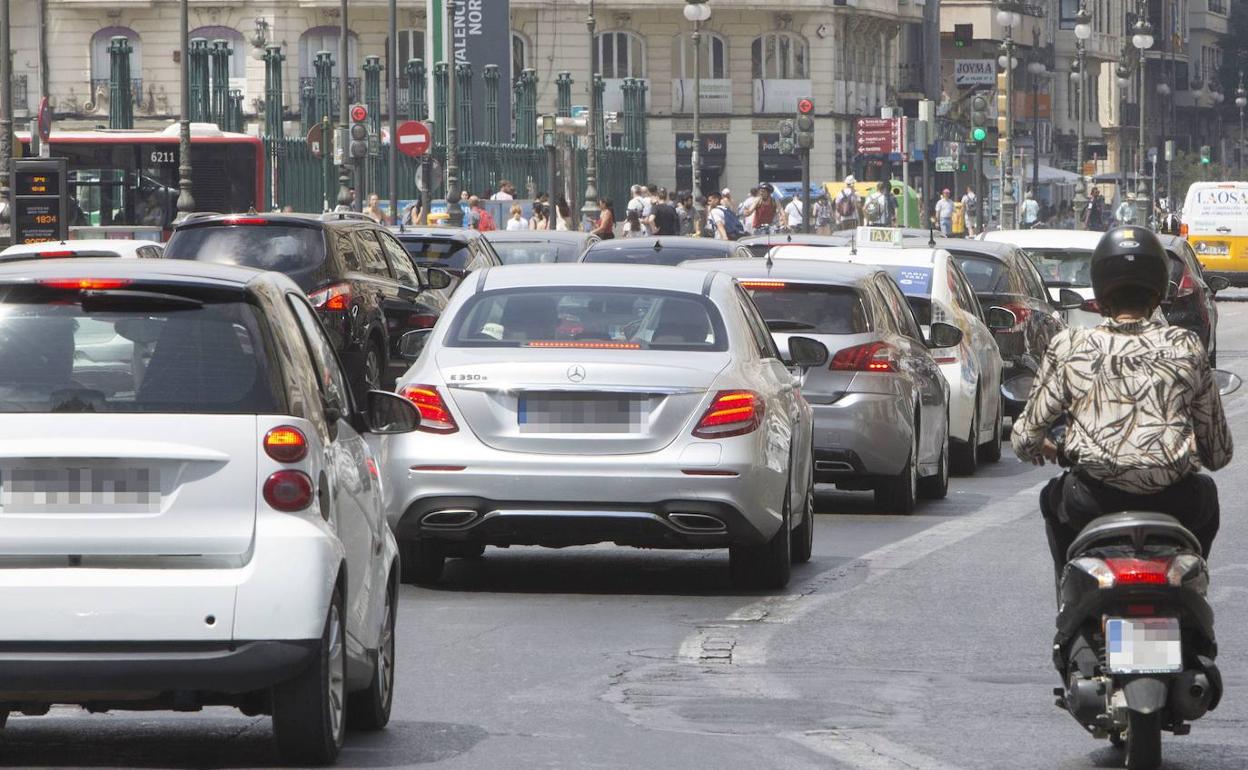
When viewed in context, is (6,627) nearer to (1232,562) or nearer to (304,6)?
(1232,562)

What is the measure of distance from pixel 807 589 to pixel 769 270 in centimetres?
379

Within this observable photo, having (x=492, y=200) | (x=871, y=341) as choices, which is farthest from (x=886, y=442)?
(x=492, y=200)

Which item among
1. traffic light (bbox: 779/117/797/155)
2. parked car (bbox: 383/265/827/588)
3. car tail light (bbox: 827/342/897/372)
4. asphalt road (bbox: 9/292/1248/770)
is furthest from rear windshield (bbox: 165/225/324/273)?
traffic light (bbox: 779/117/797/155)

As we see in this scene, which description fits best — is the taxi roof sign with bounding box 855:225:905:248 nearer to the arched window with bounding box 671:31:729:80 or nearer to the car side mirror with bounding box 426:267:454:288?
the car side mirror with bounding box 426:267:454:288

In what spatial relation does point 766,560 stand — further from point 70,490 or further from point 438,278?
point 438,278

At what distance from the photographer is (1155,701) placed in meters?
7.01

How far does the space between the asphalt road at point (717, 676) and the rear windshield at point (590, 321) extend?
104cm

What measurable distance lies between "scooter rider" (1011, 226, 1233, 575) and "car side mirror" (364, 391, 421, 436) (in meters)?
1.82

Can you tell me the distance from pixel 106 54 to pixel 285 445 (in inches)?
3248

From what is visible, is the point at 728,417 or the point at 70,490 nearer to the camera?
the point at 70,490

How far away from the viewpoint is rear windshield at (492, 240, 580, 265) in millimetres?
26766

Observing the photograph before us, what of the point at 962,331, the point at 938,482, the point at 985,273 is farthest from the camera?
the point at 985,273

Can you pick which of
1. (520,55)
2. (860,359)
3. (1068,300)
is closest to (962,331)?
(860,359)

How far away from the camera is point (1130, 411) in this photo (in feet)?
23.9
